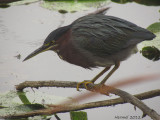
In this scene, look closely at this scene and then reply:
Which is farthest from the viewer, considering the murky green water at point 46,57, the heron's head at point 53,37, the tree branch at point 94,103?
the murky green water at point 46,57

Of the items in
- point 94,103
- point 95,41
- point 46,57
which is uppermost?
point 95,41

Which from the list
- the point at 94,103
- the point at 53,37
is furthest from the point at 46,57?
the point at 94,103

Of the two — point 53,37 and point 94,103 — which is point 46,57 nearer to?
point 53,37

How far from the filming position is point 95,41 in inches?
86.7

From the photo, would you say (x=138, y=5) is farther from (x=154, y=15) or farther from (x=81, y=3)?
(x=81, y=3)

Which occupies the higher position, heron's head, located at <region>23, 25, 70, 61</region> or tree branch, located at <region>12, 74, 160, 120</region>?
heron's head, located at <region>23, 25, 70, 61</region>

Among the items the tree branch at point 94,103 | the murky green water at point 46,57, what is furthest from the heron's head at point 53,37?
the murky green water at point 46,57

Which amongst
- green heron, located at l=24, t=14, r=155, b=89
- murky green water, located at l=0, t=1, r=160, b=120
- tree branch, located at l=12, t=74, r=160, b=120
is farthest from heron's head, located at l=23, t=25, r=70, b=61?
murky green water, located at l=0, t=1, r=160, b=120

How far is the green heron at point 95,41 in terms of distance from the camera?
2176 millimetres

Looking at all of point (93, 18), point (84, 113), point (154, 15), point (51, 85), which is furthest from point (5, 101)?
point (154, 15)

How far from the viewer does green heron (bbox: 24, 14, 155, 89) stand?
2.18 meters

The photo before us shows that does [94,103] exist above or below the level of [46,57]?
above

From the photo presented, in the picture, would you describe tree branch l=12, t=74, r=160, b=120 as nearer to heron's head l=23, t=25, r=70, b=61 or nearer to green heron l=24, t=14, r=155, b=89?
green heron l=24, t=14, r=155, b=89

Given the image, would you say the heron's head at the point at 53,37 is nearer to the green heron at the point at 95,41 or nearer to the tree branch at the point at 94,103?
the green heron at the point at 95,41
